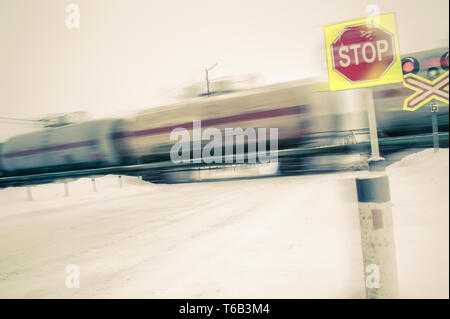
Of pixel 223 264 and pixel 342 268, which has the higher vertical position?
pixel 342 268

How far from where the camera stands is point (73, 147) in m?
4.30

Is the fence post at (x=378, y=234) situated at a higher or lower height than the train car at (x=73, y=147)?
lower

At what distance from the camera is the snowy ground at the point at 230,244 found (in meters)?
0.96

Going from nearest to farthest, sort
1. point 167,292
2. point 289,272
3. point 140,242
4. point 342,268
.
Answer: point 342,268 < point 289,272 < point 167,292 < point 140,242

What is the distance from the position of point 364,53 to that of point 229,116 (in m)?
2.53

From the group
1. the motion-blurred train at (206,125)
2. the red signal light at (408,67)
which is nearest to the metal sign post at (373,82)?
the red signal light at (408,67)

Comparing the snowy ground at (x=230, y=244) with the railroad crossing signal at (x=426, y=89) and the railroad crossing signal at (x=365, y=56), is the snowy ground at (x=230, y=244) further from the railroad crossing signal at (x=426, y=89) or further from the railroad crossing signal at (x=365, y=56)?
the railroad crossing signal at (x=365, y=56)

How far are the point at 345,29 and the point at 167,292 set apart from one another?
2.21 metres

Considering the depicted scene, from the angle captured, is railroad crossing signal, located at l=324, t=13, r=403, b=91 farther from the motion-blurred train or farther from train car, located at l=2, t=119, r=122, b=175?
train car, located at l=2, t=119, r=122, b=175

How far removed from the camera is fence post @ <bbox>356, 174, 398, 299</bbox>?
82 centimetres
